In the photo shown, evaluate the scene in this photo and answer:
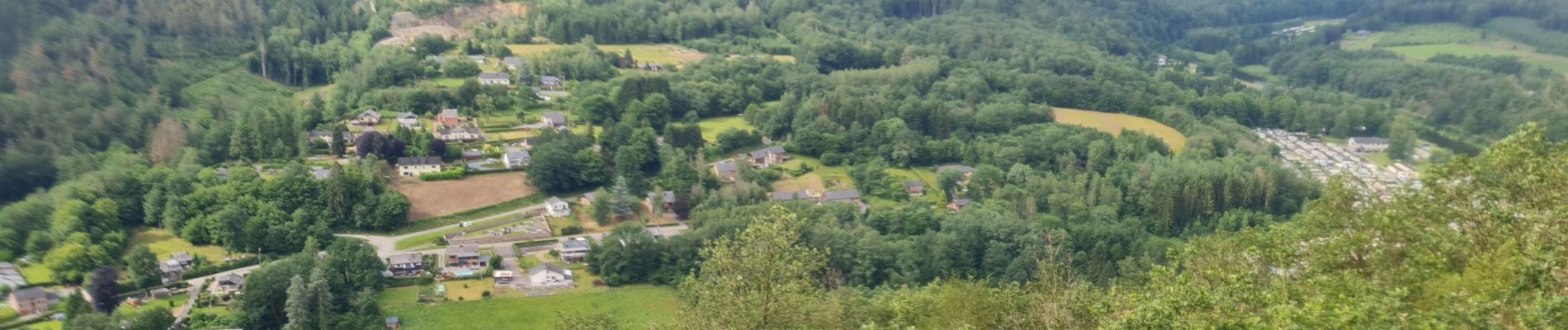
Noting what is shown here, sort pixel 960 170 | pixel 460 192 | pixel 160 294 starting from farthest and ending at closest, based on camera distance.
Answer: pixel 960 170 → pixel 460 192 → pixel 160 294

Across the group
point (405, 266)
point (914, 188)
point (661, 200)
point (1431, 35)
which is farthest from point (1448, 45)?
point (405, 266)

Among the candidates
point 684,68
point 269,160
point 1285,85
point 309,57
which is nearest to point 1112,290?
point 269,160

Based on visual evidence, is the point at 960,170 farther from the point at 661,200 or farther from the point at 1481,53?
the point at 1481,53

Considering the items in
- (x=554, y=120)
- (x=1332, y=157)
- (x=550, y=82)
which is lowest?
(x=1332, y=157)

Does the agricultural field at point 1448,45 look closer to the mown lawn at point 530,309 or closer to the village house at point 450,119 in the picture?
the village house at point 450,119

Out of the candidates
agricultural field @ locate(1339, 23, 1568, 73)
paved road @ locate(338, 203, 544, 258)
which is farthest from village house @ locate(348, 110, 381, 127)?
agricultural field @ locate(1339, 23, 1568, 73)
